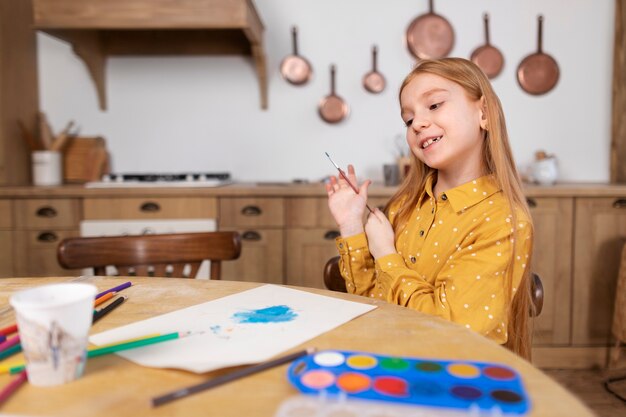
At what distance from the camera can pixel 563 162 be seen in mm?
2850

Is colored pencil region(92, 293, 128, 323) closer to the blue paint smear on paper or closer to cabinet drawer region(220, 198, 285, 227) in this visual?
the blue paint smear on paper

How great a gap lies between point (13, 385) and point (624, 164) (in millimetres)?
3018

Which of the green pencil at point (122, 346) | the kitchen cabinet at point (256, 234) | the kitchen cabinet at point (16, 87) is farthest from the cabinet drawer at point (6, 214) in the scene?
the green pencil at point (122, 346)

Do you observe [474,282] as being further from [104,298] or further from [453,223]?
[104,298]

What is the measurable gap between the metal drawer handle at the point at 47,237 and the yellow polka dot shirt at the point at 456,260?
1.74m

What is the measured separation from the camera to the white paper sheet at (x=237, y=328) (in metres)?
0.55

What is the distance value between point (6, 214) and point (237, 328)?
2153 mm

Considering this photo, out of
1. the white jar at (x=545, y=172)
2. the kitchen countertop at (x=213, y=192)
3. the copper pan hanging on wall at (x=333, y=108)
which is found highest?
the copper pan hanging on wall at (x=333, y=108)

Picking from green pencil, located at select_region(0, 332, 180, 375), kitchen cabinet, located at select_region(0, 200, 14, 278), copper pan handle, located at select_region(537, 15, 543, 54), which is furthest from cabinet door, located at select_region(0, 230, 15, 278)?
copper pan handle, located at select_region(537, 15, 543, 54)

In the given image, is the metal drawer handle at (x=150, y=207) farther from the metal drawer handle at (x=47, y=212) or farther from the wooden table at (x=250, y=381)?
the wooden table at (x=250, y=381)

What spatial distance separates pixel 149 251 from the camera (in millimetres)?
1221

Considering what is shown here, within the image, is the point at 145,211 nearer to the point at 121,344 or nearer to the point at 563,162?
the point at 121,344

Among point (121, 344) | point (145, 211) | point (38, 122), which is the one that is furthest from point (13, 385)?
point (38, 122)

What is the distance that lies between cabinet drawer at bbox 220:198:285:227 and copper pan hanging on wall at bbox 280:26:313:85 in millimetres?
829
